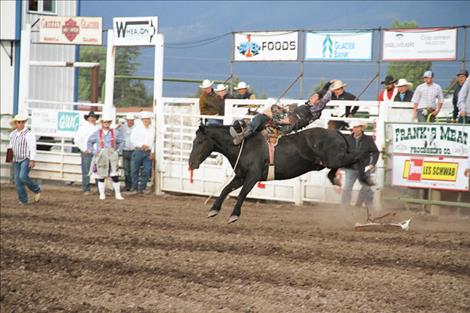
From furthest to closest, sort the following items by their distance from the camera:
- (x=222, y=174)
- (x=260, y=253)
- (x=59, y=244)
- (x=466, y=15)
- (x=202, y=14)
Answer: (x=202, y=14), (x=222, y=174), (x=59, y=244), (x=260, y=253), (x=466, y=15)

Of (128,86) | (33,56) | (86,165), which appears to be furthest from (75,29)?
(128,86)

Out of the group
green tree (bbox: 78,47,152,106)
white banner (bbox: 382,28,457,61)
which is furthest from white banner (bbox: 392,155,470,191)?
green tree (bbox: 78,47,152,106)

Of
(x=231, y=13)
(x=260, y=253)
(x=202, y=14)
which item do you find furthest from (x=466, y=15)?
(x=202, y=14)

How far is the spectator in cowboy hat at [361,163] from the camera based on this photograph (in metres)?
12.3

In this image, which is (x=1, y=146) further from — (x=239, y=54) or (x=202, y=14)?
(x=202, y=14)

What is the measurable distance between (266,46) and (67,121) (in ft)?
16.2

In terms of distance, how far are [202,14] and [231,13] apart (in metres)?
11.9

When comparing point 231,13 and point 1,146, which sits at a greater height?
point 231,13

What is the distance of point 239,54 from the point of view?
19.6 metres

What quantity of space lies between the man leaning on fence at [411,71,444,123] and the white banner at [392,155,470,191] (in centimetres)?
67

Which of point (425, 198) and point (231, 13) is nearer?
point (425, 198)

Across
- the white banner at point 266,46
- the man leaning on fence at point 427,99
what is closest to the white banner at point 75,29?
the white banner at point 266,46

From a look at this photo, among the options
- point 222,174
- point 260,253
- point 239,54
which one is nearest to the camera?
point 260,253

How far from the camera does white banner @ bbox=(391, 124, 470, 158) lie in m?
13.4
